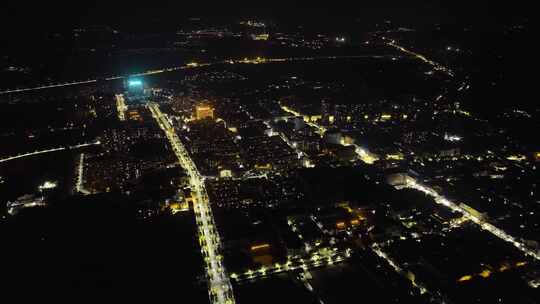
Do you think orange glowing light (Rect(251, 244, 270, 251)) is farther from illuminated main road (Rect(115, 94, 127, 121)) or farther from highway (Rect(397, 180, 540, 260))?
illuminated main road (Rect(115, 94, 127, 121))

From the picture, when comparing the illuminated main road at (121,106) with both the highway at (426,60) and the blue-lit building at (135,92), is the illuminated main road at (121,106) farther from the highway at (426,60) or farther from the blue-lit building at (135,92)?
the highway at (426,60)

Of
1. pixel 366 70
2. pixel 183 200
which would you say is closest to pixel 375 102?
pixel 366 70

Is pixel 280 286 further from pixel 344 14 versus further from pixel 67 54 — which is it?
pixel 344 14

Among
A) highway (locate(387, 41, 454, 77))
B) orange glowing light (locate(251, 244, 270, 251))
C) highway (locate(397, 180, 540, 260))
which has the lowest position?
highway (locate(397, 180, 540, 260))

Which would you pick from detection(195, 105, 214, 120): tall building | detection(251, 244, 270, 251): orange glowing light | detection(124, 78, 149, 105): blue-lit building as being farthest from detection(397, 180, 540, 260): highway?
detection(124, 78, 149, 105): blue-lit building

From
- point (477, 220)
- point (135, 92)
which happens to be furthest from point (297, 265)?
point (135, 92)

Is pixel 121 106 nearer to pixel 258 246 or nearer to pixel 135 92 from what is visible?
pixel 135 92
